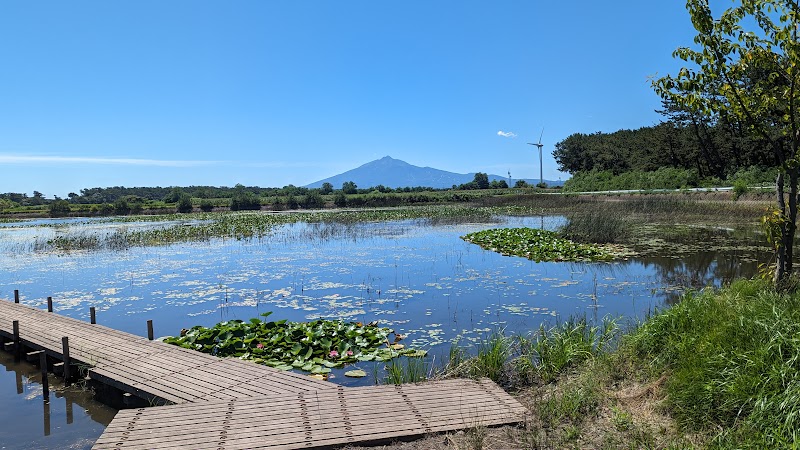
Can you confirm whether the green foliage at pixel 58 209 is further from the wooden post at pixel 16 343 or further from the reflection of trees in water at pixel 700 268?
the reflection of trees in water at pixel 700 268

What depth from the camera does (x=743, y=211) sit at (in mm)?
26250

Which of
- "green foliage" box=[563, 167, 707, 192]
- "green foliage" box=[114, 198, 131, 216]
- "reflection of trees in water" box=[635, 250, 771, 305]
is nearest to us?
"reflection of trees in water" box=[635, 250, 771, 305]

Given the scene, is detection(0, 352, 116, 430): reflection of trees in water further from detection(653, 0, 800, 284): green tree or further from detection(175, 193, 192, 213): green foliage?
detection(175, 193, 192, 213): green foliage

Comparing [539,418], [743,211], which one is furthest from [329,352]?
[743,211]

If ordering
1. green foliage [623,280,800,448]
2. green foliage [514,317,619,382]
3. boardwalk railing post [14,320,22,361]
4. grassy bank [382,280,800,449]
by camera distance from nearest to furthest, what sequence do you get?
green foliage [623,280,800,448] < grassy bank [382,280,800,449] < green foliage [514,317,619,382] < boardwalk railing post [14,320,22,361]

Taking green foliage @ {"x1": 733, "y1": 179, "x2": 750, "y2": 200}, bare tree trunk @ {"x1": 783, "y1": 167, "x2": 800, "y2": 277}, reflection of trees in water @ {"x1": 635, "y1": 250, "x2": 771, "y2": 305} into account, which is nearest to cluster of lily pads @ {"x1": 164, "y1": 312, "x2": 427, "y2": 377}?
bare tree trunk @ {"x1": 783, "y1": 167, "x2": 800, "y2": 277}

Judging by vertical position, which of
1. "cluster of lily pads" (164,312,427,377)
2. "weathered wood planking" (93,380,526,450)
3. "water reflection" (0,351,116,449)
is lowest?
"water reflection" (0,351,116,449)

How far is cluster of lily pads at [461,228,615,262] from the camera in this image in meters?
16.9

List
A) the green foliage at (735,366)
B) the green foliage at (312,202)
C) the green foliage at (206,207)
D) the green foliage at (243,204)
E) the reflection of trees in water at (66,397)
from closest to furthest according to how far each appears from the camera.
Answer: the green foliage at (735,366)
the reflection of trees in water at (66,397)
the green foliage at (206,207)
the green foliage at (243,204)
the green foliage at (312,202)

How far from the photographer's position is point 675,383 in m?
4.60

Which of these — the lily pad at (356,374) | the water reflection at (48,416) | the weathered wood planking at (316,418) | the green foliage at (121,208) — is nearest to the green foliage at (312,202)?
the green foliage at (121,208)

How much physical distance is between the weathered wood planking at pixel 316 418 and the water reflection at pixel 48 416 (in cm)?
140

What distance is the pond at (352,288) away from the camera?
9391mm

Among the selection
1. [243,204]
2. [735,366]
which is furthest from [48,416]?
[243,204]
